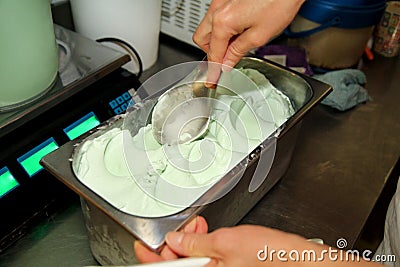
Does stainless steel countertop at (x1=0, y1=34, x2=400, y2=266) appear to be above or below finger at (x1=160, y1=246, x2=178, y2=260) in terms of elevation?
below

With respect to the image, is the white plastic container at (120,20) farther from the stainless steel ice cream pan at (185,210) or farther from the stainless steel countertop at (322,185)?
the stainless steel ice cream pan at (185,210)

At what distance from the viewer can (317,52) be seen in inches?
46.9

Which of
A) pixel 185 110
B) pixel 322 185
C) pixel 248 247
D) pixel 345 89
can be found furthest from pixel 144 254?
pixel 345 89

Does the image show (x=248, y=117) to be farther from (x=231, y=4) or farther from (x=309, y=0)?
(x=309, y=0)

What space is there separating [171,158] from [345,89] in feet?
1.96

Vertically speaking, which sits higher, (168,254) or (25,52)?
(25,52)

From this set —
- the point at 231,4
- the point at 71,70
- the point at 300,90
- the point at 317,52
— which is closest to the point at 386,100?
the point at 317,52

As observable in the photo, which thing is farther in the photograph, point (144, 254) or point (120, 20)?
point (120, 20)

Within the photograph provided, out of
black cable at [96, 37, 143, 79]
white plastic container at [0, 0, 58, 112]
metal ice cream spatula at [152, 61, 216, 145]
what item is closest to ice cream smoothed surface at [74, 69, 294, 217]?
metal ice cream spatula at [152, 61, 216, 145]

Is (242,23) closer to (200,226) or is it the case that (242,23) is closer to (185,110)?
(185,110)

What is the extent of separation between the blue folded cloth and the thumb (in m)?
0.69

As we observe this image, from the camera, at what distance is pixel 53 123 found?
28.9 inches

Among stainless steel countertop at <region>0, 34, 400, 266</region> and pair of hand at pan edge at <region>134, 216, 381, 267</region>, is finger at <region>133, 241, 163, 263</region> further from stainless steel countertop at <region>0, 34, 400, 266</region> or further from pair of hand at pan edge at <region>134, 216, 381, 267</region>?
stainless steel countertop at <region>0, 34, 400, 266</region>

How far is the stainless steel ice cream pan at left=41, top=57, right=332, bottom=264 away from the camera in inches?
21.5
